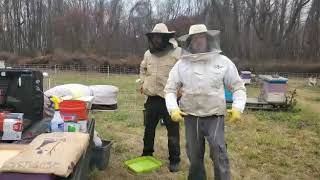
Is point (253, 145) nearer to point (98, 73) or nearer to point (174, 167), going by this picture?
point (174, 167)

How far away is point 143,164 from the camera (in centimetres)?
455

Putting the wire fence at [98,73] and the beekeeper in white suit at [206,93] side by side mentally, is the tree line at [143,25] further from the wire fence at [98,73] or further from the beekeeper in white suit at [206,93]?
the beekeeper in white suit at [206,93]

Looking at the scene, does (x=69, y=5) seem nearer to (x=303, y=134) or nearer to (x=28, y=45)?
(x=28, y=45)

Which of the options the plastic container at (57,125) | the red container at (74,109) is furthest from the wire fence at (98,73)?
the plastic container at (57,125)

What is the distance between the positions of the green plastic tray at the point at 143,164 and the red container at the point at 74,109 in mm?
1164

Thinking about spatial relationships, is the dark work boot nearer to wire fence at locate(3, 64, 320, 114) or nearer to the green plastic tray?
the green plastic tray

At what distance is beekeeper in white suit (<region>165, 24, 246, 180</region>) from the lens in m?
3.33

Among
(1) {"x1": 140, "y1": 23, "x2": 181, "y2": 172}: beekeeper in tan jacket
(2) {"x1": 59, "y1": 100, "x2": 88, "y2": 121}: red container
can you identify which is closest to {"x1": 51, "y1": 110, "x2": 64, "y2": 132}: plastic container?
(2) {"x1": 59, "y1": 100, "x2": 88, "y2": 121}: red container

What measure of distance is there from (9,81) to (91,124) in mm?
830

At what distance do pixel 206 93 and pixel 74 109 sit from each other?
1.03m

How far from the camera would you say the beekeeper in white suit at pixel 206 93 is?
3.33 m

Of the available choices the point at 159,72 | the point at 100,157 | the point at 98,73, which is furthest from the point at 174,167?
the point at 98,73

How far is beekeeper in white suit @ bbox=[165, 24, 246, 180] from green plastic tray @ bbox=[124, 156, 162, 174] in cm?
103

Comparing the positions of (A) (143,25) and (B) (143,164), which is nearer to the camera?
(B) (143,164)
